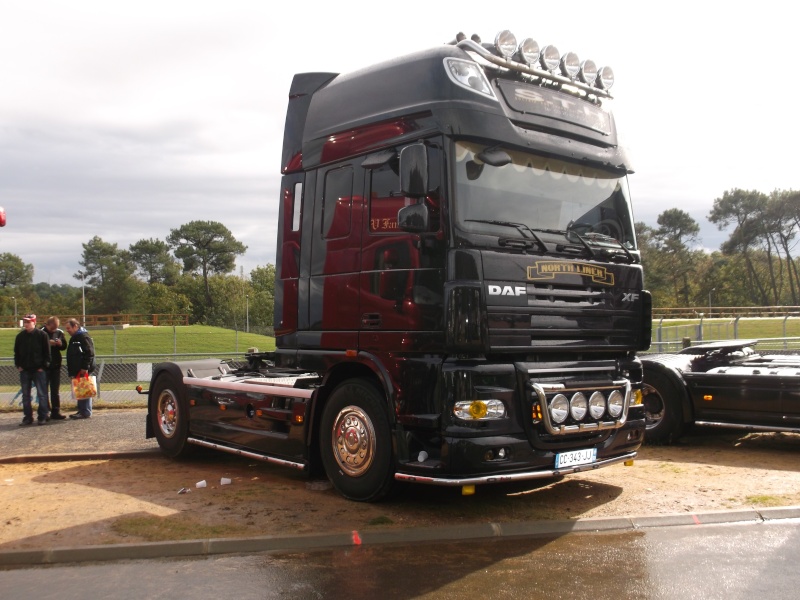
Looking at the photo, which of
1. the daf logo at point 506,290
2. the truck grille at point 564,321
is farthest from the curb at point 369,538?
the daf logo at point 506,290

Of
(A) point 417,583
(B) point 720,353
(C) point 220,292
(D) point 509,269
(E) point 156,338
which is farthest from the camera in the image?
(C) point 220,292

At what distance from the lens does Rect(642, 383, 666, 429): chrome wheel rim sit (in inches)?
418

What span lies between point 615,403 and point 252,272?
3801 inches

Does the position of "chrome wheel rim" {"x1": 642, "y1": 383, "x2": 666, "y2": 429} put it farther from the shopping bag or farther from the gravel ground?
the shopping bag

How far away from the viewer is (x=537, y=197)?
697 cm

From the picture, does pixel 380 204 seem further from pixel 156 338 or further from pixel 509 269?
pixel 156 338

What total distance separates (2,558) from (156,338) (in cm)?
4747

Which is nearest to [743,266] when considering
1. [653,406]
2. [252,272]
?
[252,272]

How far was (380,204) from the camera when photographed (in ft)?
23.0

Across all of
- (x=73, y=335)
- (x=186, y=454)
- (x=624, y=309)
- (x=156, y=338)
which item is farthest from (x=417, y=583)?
(x=156, y=338)

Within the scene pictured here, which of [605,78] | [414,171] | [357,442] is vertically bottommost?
[357,442]

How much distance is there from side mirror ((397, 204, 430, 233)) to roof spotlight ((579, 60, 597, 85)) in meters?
2.41

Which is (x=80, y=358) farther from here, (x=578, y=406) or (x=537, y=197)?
(x=578, y=406)

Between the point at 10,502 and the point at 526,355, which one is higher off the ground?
the point at 526,355
